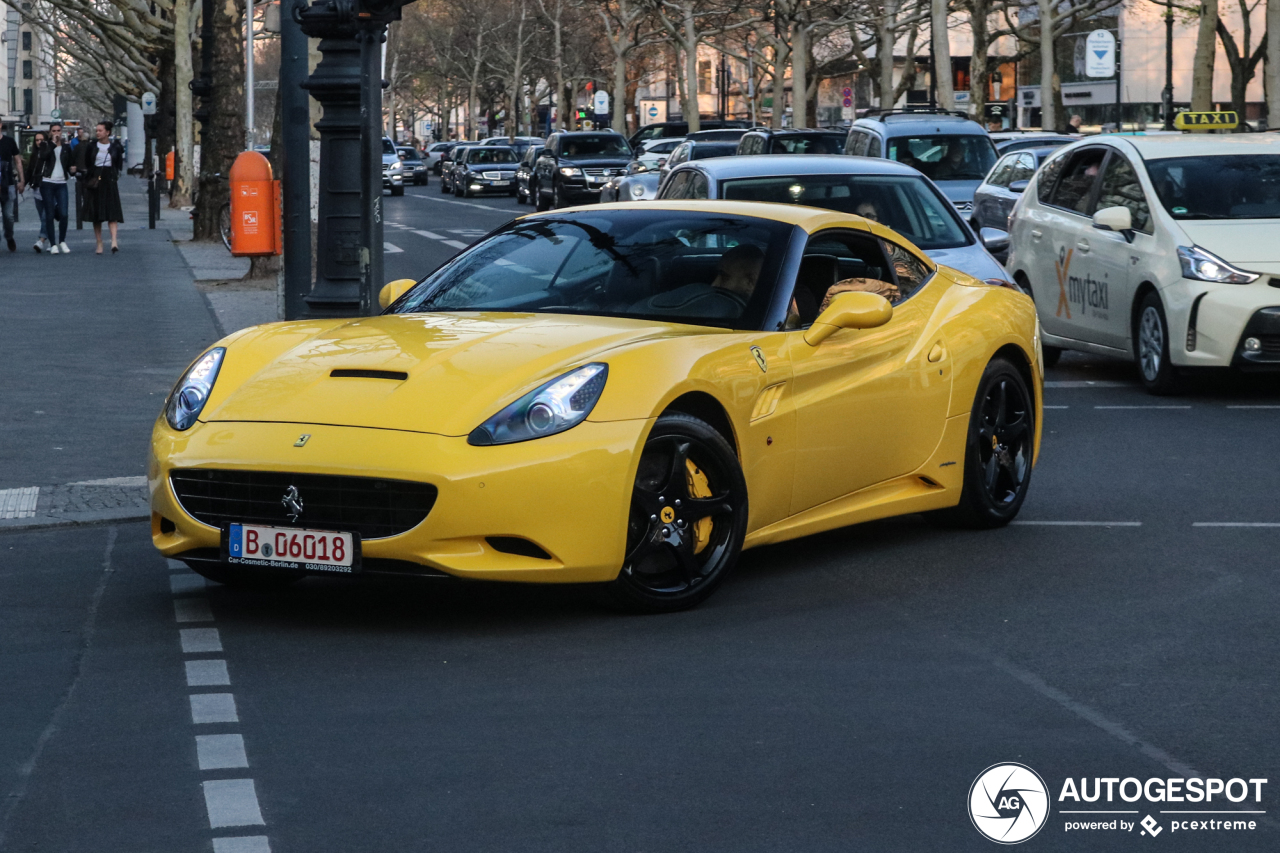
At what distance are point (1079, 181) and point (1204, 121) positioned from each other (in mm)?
3616

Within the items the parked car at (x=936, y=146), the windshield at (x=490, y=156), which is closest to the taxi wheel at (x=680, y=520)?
the parked car at (x=936, y=146)

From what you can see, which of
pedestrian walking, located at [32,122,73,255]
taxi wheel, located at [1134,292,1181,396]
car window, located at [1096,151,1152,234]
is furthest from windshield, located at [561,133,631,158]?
taxi wheel, located at [1134,292,1181,396]

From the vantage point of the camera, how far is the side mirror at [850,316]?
7344 millimetres

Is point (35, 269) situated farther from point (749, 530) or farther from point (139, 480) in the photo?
point (749, 530)

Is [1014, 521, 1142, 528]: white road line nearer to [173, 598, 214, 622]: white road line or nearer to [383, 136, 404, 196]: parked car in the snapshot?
[173, 598, 214, 622]: white road line

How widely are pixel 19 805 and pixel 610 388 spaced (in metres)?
2.43

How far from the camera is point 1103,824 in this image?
4.61 m

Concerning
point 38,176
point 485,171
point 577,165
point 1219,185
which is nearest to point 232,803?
point 1219,185

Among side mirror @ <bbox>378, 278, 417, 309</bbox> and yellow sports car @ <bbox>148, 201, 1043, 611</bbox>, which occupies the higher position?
side mirror @ <bbox>378, 278, 417, 309</bbox>

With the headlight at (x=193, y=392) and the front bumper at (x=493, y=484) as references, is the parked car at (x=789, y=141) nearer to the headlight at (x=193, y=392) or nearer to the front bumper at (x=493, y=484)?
the headlight at (x=193, y=392)

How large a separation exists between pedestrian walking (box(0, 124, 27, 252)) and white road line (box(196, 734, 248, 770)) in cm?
2444

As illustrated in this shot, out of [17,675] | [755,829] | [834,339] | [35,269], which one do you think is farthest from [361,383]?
[35,269]

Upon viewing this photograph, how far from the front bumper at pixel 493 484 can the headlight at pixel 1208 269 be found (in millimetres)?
7339

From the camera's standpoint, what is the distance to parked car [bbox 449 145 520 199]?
204ft
